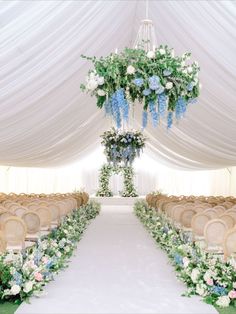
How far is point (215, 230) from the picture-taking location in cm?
754

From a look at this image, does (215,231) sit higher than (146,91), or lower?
lower

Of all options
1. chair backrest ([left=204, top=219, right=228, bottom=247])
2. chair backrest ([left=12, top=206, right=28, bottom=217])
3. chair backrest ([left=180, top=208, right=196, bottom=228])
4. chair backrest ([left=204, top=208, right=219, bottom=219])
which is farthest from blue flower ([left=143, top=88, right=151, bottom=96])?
chair backrest ([left=12, top=206, right=28, bottom=217])

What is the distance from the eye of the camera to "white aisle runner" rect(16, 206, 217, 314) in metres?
4.79

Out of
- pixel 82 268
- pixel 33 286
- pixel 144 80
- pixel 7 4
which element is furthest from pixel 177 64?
pixel 82 268

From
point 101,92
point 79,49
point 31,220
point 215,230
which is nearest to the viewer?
point 101,92

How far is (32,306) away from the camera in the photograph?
189 inches

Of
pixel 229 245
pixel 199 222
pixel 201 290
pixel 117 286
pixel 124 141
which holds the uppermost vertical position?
pixel 124 141

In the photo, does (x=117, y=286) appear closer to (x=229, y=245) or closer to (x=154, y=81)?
(x=229, y=245)

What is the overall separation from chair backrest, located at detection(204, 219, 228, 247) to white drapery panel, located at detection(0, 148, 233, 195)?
1722 centimetres

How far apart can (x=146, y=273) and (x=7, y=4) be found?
3.95 meters

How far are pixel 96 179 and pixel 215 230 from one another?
22485 mm

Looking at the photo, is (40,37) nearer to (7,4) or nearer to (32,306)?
(7,4)

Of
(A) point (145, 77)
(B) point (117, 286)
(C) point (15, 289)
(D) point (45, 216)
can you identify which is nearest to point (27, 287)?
(C) point (15, 289)

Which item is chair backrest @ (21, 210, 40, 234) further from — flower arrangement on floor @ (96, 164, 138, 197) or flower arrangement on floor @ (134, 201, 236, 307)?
flower arrangement on floor @ (96, 164, 138, 197)
